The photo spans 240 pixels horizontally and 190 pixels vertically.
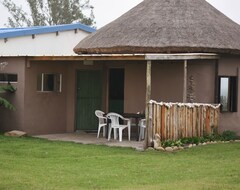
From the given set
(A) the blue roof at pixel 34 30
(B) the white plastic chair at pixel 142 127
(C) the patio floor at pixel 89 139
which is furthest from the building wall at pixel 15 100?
(B) the white plastic chair at pixel 142 127

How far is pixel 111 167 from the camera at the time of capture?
510 inches

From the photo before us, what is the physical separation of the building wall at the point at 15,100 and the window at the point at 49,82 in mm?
741

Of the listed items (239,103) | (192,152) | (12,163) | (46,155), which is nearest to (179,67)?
(239,103)

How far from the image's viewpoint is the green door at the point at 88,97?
69.3 feet

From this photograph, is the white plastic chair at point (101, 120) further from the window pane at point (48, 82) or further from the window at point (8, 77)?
the window at point (8, 77)

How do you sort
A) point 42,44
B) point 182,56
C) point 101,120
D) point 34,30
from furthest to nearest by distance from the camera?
1. point 42,44
2. point 34,30
3. point 101,120
4. point 182,56

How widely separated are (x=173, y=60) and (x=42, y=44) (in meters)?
6.37

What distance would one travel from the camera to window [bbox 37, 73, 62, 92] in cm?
2002

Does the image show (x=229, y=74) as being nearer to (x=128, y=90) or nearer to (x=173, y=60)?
(x=173, y=60)

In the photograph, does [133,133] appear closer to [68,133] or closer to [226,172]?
[68,133]

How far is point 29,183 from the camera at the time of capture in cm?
1080

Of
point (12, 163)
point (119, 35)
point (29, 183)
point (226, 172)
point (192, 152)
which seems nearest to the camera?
point (29, 183)

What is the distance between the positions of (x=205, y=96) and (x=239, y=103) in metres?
1.48

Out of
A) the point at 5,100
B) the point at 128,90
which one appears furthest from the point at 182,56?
the point at 5,100
